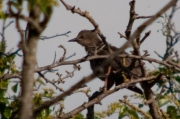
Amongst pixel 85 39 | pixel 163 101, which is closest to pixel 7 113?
pixel 163 101

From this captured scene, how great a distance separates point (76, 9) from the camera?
13.4 feet

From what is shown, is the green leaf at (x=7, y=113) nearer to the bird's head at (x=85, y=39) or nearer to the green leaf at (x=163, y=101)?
the green leaf at (x=163, y=101)

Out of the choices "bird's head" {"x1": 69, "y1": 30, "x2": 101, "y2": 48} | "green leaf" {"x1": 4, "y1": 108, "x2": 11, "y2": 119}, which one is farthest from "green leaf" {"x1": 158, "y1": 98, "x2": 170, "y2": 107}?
"bird's head" {"x1": 69, "y1": 30, "x2": 101, "y2": 48}

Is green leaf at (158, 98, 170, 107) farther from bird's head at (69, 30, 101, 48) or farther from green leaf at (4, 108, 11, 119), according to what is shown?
bird's head at (69, 30, 101, 48)

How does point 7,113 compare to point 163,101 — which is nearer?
point 163,101

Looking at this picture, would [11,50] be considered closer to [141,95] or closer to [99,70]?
[141,95]

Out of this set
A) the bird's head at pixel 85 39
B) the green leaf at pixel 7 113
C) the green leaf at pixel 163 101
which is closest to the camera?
the green leaf at pixel 163 101

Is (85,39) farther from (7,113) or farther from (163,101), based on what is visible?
(163,101)

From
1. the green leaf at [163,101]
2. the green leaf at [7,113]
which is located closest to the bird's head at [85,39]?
the green leaf at [7,113]

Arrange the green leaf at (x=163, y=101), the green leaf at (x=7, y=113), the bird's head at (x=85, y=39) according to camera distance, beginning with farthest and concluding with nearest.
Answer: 1. the bird's head at (x=85, y=39)
2. the green leaf at (x=7, y=113)
3. the green leaf at (x=163, y=101)

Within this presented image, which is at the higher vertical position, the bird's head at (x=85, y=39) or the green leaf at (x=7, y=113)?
the bird's head at (x=85, y=39)

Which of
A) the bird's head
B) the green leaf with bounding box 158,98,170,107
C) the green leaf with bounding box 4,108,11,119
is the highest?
the bird's head

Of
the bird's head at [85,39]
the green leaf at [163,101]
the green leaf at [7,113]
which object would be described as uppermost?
the bird's head at [85,39]

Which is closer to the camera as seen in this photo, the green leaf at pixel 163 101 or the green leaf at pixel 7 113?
the green leaf at pixel 163 101
